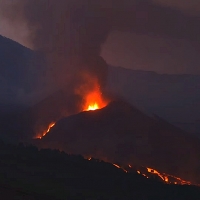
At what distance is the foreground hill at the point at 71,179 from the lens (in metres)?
28.8

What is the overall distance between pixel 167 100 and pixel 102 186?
49122 millimetres

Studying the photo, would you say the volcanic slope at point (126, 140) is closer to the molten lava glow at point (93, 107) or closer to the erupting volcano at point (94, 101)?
the erupting volcano at point (94, 101)

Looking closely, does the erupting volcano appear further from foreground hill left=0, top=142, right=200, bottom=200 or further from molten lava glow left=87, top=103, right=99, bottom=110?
foreground hill left=0, top=142, right=200, bottom=200

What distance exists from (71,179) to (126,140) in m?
14.9

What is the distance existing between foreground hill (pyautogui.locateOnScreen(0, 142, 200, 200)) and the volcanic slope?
6952 millimetres

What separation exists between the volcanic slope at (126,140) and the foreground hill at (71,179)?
6.95 meters

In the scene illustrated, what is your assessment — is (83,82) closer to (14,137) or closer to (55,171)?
(14,137)

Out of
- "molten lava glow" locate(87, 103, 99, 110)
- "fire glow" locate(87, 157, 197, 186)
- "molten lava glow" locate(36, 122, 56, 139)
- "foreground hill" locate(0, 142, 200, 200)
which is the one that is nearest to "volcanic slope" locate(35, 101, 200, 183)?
"molten lava glow" locate(36, 122, 56, 139)

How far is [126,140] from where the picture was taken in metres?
47.3

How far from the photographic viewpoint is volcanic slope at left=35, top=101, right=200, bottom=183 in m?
44.4

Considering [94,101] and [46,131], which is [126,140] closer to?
[94,101]

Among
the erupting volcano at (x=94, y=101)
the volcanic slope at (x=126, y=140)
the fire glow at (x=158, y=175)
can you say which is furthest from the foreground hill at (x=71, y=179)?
the erupting volcano at (x=94, y=101)

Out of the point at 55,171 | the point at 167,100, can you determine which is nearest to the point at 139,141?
the point at 55,171

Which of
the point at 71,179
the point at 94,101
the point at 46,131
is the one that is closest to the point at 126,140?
the point at 94,101
